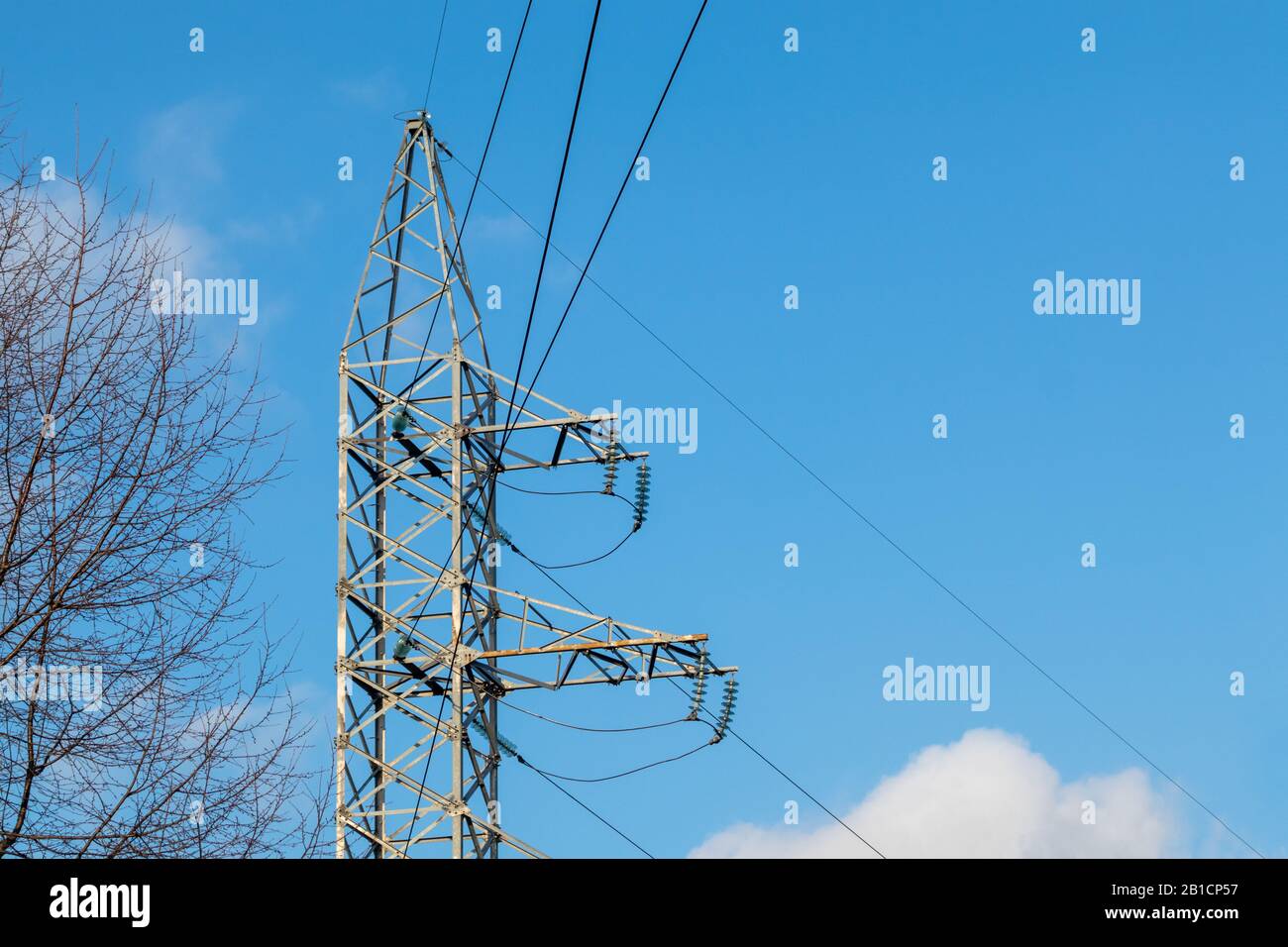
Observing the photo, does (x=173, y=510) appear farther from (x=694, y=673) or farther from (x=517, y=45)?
(x=694, y=673)

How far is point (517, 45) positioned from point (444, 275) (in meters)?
11.0

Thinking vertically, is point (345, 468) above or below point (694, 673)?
above

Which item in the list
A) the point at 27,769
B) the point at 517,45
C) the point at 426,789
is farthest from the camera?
the point at 426,789

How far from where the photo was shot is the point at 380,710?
2297 cm

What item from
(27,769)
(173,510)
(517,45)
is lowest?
(27,769)

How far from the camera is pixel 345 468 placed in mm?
24000

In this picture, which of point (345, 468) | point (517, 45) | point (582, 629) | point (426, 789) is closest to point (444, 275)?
point (345, 468)
